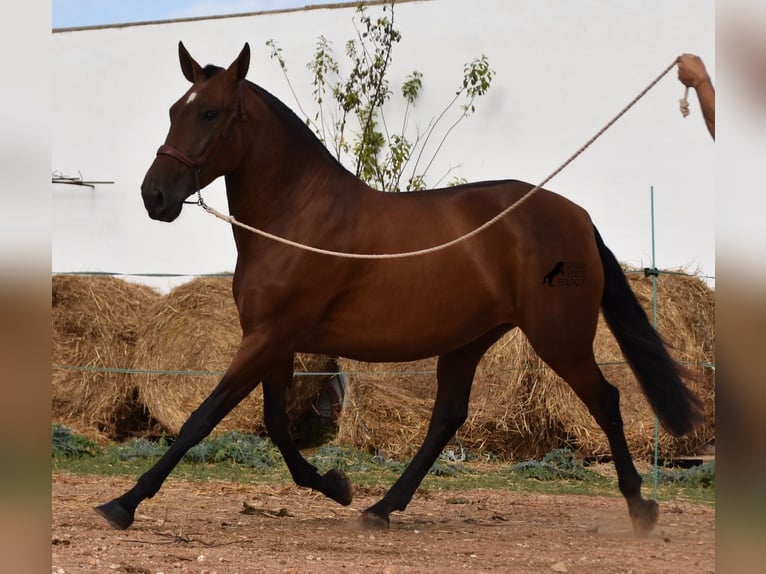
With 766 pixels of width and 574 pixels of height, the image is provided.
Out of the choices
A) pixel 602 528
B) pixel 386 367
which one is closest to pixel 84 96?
pixel 386 367

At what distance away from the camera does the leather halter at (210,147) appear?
14.0 feet

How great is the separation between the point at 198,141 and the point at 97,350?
5.01 metres

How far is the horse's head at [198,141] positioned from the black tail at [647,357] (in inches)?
76.5

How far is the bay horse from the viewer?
4.33 metres

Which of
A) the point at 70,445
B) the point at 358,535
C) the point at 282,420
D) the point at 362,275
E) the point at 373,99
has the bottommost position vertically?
the point at 358,535

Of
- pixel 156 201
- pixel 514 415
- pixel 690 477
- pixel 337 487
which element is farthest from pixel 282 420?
pixel 690 477

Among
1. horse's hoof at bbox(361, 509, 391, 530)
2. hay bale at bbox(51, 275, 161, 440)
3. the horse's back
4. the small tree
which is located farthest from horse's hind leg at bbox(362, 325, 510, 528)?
the small tree

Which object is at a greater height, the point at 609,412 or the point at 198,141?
the point at 198,141

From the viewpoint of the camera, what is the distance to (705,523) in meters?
5.16

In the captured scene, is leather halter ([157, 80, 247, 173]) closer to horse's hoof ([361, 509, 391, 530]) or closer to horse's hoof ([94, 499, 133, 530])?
horse's hoof ([94, 499, 133, 530])

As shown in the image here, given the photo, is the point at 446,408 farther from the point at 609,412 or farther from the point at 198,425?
the point at 198,425

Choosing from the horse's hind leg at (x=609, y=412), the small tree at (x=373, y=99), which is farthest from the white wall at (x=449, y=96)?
the horse's hind leg at (x=609, y=412)

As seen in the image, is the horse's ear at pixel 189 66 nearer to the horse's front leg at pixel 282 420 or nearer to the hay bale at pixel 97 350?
the horse's front leg at pixel 282 420

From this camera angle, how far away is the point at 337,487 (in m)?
4.94
